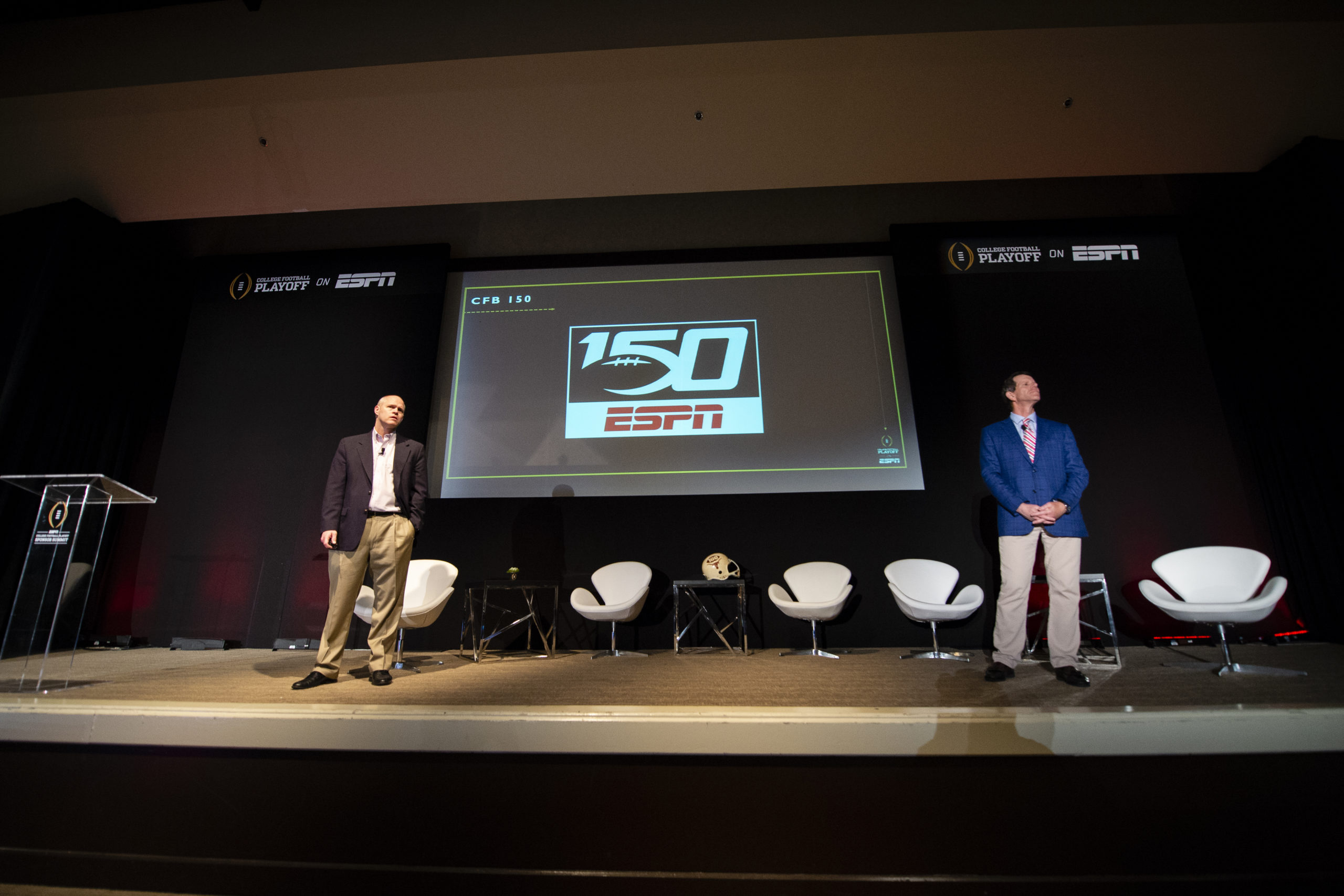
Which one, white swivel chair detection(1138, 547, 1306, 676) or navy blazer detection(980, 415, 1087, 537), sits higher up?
navy blazer detection(980, 415, 1087, 537)

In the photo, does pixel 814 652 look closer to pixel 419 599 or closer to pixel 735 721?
pixel 735 721

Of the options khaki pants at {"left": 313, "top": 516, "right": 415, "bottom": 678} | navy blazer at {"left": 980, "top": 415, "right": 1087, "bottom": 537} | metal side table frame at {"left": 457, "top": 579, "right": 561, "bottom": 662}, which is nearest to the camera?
navy blazer at {"left": 980, "top": 415, "right": 1087, "bottom": 537}

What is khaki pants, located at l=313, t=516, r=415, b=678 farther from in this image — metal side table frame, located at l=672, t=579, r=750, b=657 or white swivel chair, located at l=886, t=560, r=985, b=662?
white swivel chair, located at l=886, t=560, r=985, b=662

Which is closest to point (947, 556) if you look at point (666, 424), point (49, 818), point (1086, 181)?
point (666, 424)

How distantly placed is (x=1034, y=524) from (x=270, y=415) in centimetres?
572

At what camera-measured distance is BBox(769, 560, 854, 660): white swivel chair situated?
3781 millimetres

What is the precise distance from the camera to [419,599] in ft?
13.0

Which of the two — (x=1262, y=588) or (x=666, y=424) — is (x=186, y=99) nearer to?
(x=666, y=424)

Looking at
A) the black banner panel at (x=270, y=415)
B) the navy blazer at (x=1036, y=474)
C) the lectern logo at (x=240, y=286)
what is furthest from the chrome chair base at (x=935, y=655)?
the lectern logo at (x=240, y=286)

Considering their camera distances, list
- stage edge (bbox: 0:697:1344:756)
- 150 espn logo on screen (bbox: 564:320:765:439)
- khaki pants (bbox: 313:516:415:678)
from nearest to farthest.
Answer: stage edge (bbox: 0:697:1344:756) < khaki pants (bbox: 313:516:415:678) < 150 espn logo on screen (bbox: 564:320:765:439)

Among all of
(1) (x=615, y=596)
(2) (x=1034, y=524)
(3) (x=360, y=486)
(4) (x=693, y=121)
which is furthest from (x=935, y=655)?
(4) (x=693, y=121)

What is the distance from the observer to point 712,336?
4824 millimetres

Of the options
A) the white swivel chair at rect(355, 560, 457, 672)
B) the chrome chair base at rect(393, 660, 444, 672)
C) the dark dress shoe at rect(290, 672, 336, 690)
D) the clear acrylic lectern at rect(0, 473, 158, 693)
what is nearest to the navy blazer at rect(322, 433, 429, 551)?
the white swivel chair at rect(355, 560, 457, 672)

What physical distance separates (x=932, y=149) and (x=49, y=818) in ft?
18.2
